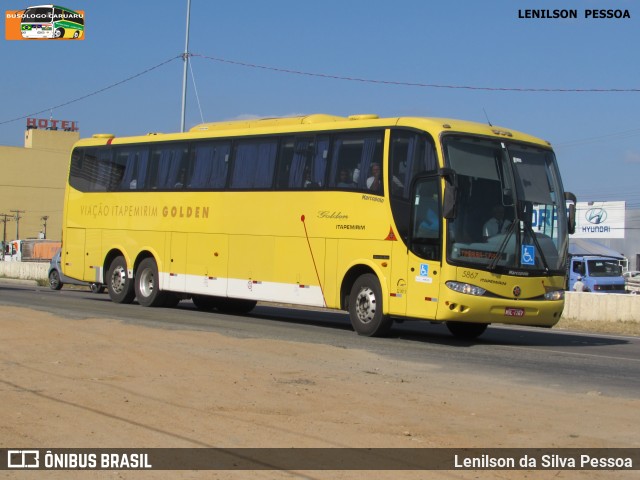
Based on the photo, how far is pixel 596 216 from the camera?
2891 inches

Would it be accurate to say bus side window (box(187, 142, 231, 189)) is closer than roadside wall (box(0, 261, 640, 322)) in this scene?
Yes

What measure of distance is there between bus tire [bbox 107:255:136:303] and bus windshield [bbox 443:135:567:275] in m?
10.8

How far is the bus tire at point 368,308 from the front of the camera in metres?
17.8

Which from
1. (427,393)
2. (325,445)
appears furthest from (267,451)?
(427,393)

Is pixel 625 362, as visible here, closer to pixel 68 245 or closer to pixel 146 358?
pixel 146 358

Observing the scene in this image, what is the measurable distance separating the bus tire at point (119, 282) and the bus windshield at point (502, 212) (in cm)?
1079

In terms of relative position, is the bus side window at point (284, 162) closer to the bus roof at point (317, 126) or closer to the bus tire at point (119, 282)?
the bus roof at point (317, 126)

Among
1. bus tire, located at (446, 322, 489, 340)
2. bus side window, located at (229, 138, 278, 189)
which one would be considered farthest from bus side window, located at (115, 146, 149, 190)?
bus tire, located at (446, 322, 489, 340)

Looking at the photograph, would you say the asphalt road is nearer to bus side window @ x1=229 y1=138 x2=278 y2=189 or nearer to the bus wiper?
the bus wiper

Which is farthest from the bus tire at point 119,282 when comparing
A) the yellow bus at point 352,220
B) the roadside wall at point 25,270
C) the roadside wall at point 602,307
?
the roadside wall at point 25,270

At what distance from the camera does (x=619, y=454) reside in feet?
26.6

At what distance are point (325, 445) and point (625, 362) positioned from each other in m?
8.62

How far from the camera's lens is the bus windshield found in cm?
1662

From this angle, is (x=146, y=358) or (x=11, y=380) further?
(x=146, y=358)
